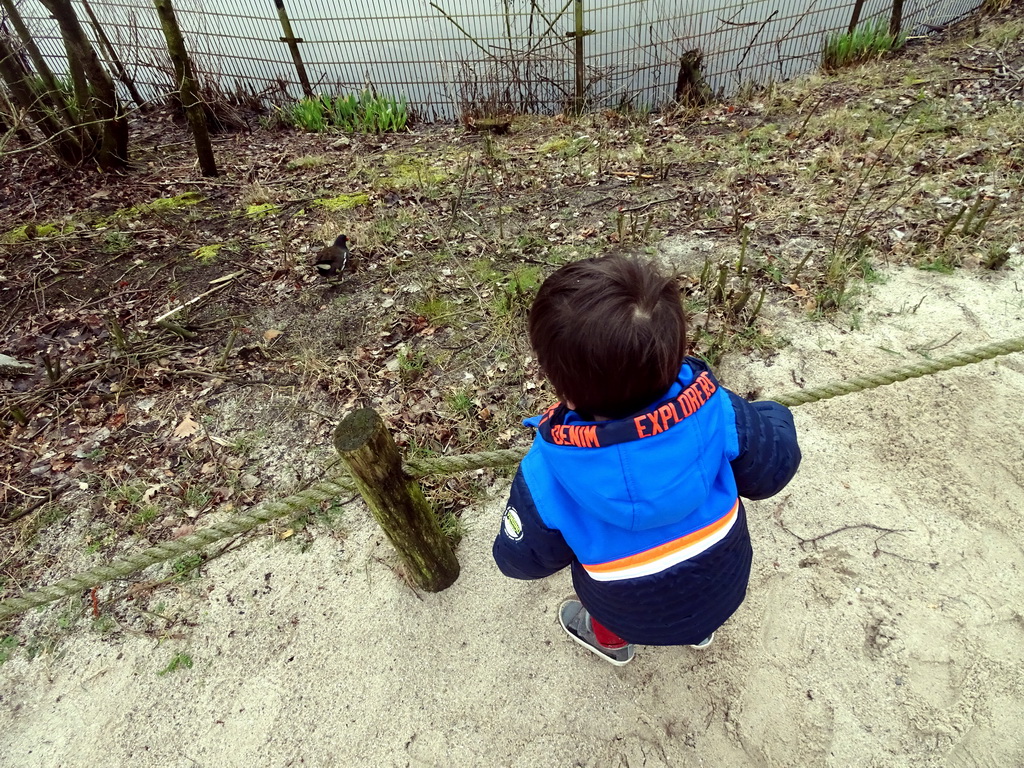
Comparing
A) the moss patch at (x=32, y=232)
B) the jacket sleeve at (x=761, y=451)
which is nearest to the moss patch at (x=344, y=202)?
the moss patch at (x=32, y=232)

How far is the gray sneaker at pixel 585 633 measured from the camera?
6.98ft

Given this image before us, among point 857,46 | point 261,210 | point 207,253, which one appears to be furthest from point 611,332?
point 857,46

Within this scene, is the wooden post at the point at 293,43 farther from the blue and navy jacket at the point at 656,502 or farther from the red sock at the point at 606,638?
the red sock at the point at 606,638

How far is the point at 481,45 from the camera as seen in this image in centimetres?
728

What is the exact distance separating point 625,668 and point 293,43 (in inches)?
326

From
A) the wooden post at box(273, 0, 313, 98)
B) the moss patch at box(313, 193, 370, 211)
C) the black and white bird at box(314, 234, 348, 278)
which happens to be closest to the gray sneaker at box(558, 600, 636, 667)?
the black and white bird at box(314, 234, 348, 278)

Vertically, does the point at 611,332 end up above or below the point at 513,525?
above

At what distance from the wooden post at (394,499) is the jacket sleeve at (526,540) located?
446 millimetres

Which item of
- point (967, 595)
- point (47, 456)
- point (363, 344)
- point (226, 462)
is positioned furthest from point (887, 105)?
point (47, 456)

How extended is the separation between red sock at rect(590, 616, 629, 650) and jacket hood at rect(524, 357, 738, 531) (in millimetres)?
985

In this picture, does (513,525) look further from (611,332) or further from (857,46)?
(857,46)

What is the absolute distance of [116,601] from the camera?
102 inches

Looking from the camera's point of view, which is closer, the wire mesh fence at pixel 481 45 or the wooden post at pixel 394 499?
the wooden post at pixel 394 499

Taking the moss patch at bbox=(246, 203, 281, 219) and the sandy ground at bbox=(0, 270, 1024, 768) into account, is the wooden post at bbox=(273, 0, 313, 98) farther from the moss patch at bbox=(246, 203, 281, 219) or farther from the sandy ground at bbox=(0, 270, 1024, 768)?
the sandy ground at bbox=(0, 270, 1024, 768)
